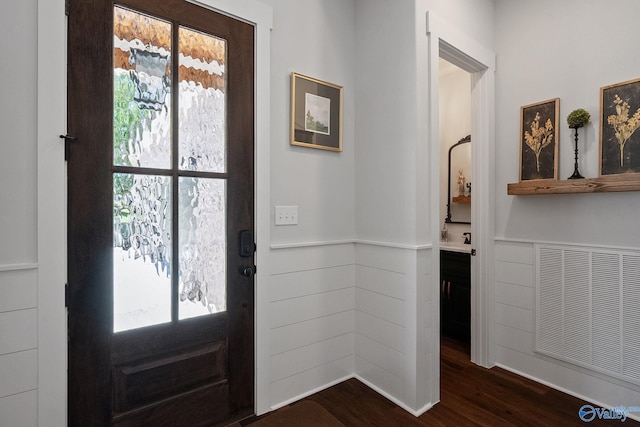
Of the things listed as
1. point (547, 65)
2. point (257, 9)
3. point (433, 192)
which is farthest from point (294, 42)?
point (547, 65)

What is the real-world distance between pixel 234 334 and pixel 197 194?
821 millimetres

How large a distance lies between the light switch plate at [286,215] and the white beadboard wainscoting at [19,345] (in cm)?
114

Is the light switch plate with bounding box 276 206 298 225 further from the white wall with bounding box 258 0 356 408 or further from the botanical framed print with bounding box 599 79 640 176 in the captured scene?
the botanical framed print with bounding box 599 79 640 176

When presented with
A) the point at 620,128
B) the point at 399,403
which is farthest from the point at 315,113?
the point at 399,403

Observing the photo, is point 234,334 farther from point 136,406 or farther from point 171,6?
point 171,6

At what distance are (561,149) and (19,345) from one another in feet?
10.3

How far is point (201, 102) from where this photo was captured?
164cm

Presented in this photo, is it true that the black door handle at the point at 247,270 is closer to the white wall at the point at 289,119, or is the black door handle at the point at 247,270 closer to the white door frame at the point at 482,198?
the white wall at the point at 289,119

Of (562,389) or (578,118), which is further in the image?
(562,389)

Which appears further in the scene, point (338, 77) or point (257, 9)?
point (338, 77)

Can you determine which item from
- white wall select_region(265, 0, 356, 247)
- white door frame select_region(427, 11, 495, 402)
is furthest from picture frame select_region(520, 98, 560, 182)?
white wall select_region(265, 0, 356, 247)

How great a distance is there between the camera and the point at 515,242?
2330mm

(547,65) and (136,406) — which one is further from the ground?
(547,65)

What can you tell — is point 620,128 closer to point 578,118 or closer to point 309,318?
point 578,118
